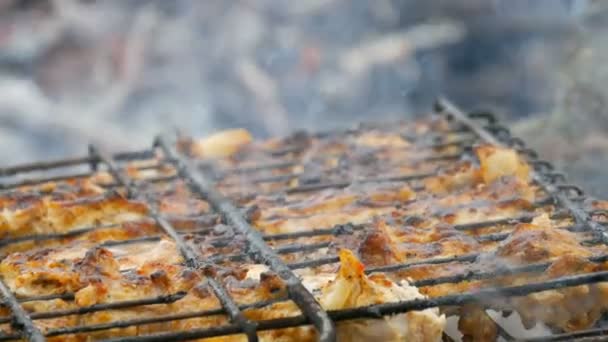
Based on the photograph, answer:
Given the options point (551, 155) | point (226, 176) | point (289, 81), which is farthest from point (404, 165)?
point (289, 81)

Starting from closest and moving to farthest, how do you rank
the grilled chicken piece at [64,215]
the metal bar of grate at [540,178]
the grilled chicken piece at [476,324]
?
the grilled chicken piece at [476,324], the metal bar of grate at [540,178], the grilled chicken piece at [64,215]

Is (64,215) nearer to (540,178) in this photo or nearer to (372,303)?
(372,303)

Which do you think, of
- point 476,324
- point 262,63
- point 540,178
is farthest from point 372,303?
point 262,63

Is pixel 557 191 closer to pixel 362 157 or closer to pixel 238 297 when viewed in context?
pixel 362 157

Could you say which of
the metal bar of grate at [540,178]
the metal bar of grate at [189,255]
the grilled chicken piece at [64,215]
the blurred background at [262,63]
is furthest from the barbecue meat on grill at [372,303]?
the blurred background at [262,63]

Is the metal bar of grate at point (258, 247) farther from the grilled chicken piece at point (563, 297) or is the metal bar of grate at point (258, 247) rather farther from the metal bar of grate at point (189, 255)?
the grilled chicken piece at point (563, 297)

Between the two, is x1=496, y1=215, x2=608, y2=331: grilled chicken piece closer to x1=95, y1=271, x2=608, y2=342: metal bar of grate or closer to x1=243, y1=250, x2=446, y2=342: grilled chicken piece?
x1=95, y1=271, x2=608, y2=342: metal bar of grate
